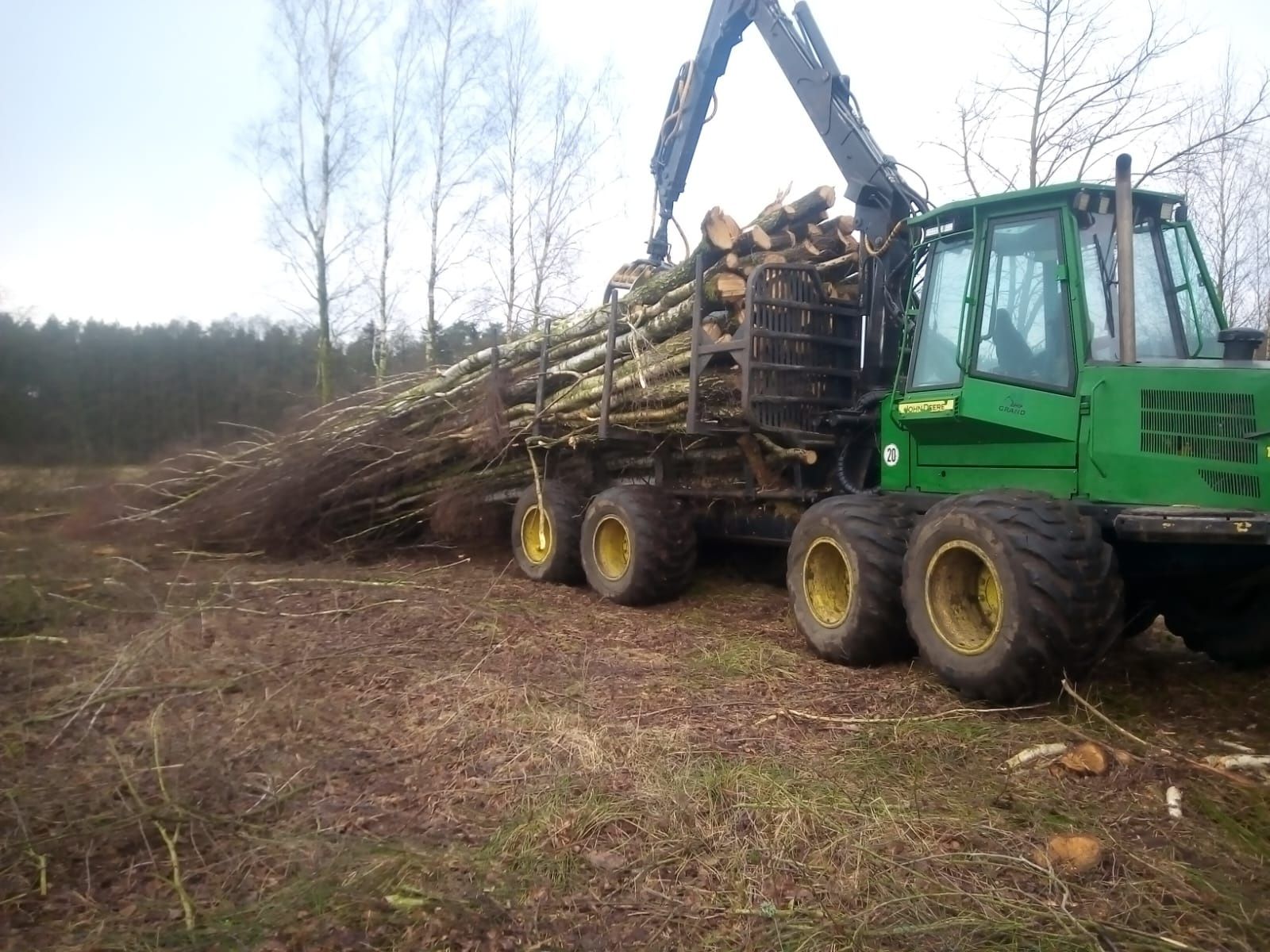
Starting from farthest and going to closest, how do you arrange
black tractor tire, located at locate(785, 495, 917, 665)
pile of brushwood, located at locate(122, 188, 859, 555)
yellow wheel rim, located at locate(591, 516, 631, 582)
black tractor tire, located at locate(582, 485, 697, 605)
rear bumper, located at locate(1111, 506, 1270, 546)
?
pile of brushwood, located at locate(122, 188, 859, 555), yellow wheel rim, located at locate(591, 516, 631, 582), black tractor tire, located at locate(582, 485, 697, 605), black tractor tire, located at locate(785, 495, 917, 665), rear bumper, located at locate(1111, 506, 1270, 546)

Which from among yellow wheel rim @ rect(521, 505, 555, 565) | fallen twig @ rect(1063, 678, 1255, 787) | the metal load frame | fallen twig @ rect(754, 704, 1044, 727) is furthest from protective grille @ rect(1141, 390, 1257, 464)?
yellow wheel rim @ rect(521, 505, 555, 565)

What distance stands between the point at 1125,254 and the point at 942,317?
120cm

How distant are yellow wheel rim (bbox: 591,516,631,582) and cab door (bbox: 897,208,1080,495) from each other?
132 inches

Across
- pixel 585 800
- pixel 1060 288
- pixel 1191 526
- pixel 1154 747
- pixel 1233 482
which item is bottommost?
pixel 585 800

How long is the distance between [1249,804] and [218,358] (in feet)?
75.6

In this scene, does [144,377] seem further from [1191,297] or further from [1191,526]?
[1191,526]

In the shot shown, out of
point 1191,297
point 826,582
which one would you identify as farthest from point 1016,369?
point 826,582

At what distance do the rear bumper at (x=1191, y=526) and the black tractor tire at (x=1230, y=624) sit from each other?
1.18m

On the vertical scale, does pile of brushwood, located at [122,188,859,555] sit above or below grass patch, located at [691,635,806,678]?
above

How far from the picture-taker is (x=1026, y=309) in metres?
5.43

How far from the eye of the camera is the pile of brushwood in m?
8.94

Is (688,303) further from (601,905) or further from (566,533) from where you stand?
(601,905)

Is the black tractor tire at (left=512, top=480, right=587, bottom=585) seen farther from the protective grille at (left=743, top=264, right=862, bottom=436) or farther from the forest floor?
the protective grille at (left=743, top=264, right=862, bottom=436)

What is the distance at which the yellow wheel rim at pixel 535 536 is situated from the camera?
31.1 ft
